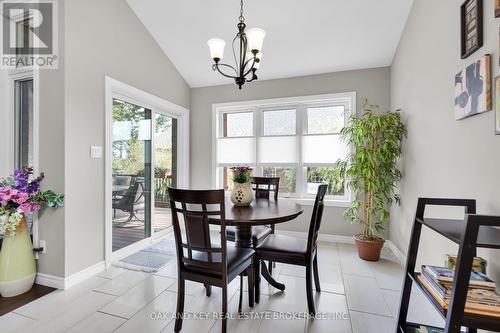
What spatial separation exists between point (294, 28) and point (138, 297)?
3.47 metres

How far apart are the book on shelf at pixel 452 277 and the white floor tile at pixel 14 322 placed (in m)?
2.71

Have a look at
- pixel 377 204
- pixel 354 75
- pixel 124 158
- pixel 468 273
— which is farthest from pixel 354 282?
pixel 124 158

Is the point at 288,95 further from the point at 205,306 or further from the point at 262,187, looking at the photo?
the point at 205,306

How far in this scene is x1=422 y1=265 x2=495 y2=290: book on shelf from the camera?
1.07 meters

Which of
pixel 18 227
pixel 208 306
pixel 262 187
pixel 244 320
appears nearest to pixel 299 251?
pixel 244 320

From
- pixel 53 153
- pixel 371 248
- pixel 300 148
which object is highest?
pixel 300 148

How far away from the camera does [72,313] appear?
6.24 ft

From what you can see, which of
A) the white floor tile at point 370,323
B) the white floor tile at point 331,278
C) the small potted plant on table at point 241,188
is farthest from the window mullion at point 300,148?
the white floor tile at point 370,323

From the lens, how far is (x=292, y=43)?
3.22m

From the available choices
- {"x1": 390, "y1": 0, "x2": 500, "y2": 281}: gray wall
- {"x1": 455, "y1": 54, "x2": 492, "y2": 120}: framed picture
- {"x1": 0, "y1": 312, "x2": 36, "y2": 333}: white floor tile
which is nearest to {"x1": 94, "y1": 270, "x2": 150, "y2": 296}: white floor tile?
{"x1": 0, "y1": 312, "x2": 36, "y2": 333}: white floor tile

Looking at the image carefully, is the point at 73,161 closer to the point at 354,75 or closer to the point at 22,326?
the point at 22,326

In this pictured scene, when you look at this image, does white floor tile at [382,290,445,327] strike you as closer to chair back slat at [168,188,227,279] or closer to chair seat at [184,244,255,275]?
→ chair seat at [184,244,255,275]

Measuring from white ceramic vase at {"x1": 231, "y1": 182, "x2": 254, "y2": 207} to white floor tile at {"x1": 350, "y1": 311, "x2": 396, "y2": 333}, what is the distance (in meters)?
1.28

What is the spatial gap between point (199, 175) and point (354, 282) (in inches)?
117
